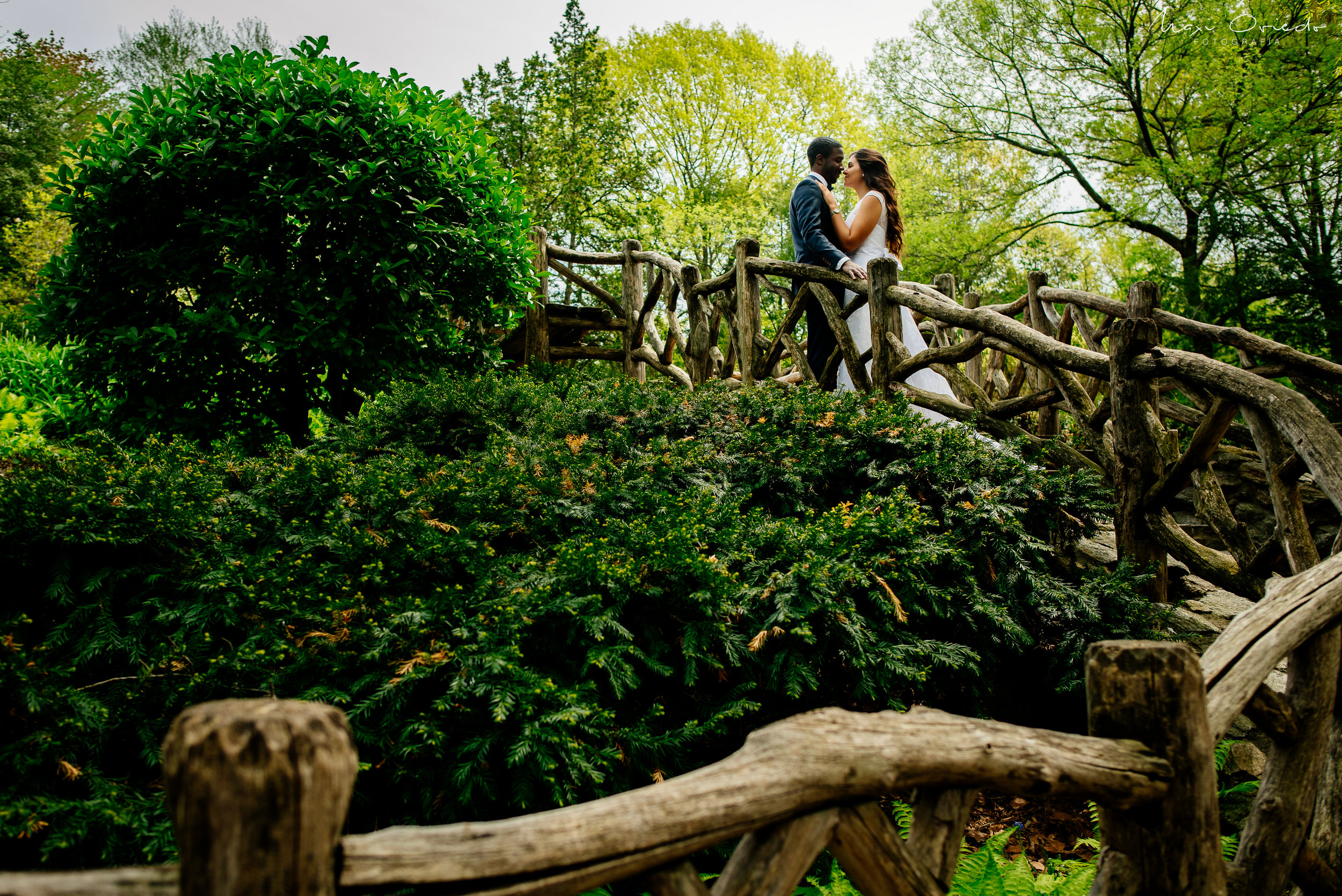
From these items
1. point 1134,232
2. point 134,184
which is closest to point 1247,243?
point 1134,232

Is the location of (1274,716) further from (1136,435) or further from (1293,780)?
(1136,435)

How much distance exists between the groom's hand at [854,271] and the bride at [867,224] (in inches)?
6.4

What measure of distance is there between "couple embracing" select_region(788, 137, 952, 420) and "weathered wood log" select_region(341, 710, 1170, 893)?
4.07 meters

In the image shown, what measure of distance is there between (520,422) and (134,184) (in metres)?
2.84

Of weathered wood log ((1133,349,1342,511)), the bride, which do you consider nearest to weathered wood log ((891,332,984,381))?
the bride

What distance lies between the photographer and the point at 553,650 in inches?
88.0

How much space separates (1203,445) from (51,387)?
8.27 meters

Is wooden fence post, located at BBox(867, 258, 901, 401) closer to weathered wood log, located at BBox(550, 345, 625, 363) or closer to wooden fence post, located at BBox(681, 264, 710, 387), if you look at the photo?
wooden fence post, located at BBox(681, 264, 710, 387)

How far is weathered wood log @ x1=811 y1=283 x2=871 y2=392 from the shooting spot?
5016mm

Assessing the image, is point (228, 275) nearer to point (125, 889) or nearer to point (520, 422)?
point (520, 422)

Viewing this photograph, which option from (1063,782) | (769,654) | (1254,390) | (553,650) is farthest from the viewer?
(1254,390)

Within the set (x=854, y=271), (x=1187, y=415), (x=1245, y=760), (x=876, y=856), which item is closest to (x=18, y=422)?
(x=854, y=271)

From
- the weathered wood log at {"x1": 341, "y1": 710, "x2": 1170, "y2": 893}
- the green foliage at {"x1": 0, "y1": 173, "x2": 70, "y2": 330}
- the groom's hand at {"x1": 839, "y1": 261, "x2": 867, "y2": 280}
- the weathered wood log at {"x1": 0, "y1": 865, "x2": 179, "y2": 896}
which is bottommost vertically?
the weathered wood log at {"x1": 341, "y1": 710, "x2": 1170, "y2": 893}

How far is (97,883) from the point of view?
0.72 m
